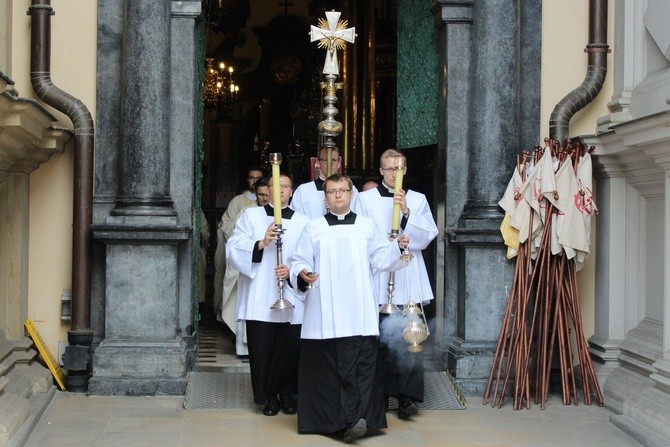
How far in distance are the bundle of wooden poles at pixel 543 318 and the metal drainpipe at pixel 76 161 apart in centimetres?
323

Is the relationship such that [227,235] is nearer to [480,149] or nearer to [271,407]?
[480,149]

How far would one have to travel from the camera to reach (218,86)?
18578mm

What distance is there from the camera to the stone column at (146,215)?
888 cm

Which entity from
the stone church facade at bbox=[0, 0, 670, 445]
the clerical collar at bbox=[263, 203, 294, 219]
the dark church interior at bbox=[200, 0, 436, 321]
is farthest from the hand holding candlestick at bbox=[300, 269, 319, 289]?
the dark church interior at bbox=[200, 0, 436, 321]

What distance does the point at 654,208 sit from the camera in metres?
8.65

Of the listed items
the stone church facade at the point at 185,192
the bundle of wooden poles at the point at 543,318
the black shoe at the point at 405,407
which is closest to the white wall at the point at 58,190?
the stone church facade at the point at 185,192

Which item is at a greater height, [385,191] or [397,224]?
[385,191]

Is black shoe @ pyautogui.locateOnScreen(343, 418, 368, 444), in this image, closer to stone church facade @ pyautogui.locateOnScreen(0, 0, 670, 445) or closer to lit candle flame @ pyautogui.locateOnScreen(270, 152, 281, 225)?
→ lit candle flame @ pyautogui.locateOnScreen(270, 152, 281, 225)

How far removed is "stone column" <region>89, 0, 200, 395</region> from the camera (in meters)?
8.88

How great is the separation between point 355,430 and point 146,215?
264 cm

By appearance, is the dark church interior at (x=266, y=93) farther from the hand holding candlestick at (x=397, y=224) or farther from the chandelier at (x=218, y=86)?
the hand holding candlestick at (x=397, y=224)

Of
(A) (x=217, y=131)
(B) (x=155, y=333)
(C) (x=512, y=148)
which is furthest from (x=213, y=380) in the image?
(A) (x=217, y=131)

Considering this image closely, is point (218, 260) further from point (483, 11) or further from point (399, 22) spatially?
point (483, 11)

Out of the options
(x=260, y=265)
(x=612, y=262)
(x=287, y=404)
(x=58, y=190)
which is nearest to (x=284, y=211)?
(x=260, y=265)
